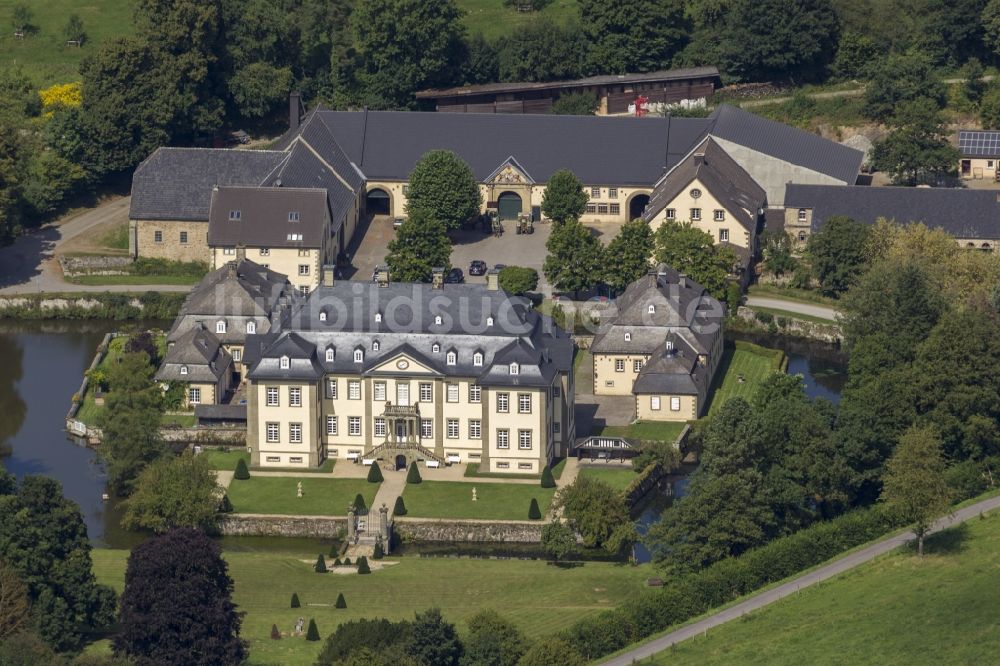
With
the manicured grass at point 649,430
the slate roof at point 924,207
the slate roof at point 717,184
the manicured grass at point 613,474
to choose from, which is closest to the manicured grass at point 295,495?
the manicured grass at point 613,474

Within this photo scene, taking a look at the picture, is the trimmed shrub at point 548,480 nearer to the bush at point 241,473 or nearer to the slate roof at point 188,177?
the bush at point 241,473

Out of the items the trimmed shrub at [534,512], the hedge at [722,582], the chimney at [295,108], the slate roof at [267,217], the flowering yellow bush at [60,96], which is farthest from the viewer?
the flowering yellow bush at [60,96]

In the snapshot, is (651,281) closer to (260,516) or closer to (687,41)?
(260,516)

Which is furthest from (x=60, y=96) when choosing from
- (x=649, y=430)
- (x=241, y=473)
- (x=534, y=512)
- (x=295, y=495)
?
(x=534, y=512)

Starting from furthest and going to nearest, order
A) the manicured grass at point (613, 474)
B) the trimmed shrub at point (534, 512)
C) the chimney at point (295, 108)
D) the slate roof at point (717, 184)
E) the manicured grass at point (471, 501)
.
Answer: the chimney at point (295, 108) < the slate roof at point (717, 184) < the manicured grass at point (613, 474) < the manicured grass at point (471, 501) < the trimmed shrub at point (534, 512)

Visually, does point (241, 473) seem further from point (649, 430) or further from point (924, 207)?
point (924, 207)

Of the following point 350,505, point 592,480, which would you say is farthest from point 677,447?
point 350,505
